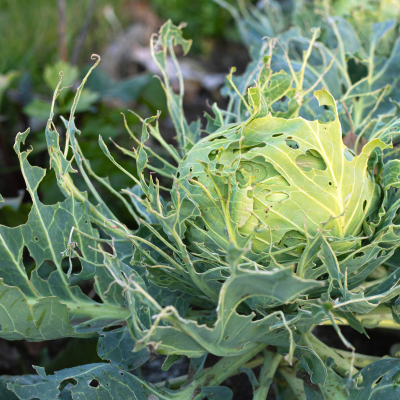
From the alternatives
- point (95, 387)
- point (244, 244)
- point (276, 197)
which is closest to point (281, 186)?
point (276, 197)

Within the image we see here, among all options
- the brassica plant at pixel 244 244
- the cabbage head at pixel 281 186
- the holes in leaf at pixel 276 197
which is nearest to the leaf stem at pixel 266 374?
the brassica plant at pixel 244 244

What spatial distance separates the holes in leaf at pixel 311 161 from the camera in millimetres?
742

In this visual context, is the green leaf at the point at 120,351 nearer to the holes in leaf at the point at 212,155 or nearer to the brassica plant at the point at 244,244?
the brassica plant at the point at 244,244

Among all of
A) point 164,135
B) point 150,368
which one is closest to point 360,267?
point 150,368

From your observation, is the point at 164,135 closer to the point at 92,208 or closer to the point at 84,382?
the point at 92,208

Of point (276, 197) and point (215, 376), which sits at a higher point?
point (276, 197)

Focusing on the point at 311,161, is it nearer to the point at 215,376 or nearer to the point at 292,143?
the point at 292,143

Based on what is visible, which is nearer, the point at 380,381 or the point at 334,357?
the point at 380,381

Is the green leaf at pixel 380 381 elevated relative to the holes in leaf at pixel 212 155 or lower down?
lower down

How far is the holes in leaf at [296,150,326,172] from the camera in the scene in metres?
0.74

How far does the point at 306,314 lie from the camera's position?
26.1 inches

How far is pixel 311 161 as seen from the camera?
75 cm

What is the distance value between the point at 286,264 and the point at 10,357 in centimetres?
92

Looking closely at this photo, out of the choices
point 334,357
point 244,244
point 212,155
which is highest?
point 212,155
